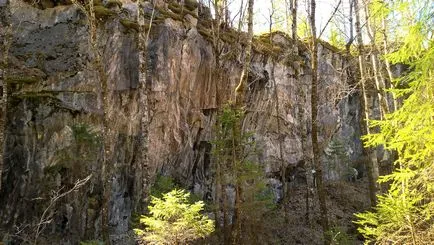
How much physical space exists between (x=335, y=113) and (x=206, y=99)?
11876mm

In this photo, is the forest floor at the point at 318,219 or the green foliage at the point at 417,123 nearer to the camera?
the green foliage at the point at 417,123

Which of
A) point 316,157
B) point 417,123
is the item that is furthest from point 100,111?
point 417,123

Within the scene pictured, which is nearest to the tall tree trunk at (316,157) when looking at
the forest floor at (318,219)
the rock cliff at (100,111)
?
the forest floor at (318,219)

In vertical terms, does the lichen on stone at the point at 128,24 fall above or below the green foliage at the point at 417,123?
above

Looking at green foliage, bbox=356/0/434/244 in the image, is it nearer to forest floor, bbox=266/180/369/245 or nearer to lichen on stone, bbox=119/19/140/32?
forest floor, bbox=266/180/369/245

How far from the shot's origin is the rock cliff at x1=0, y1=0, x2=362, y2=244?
1159 cm

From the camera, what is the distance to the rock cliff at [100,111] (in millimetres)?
11588

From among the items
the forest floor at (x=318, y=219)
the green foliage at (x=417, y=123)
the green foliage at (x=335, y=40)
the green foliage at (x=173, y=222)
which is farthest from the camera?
the green foliage at (x=335, y=40)

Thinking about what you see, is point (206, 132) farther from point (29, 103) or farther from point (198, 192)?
point (29, 103)

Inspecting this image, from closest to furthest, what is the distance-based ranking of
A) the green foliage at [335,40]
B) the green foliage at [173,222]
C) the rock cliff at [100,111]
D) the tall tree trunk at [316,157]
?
1. the green foliage at [173,222]
2. the tall tree trunk at [316,157]
3. the rock cliff at [100,111]
4. the green foliage at [335,40]

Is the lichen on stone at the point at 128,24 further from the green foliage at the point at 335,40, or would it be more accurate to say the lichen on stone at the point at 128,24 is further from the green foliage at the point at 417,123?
the green foliage at the point at 335,40

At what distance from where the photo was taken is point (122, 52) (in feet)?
45.6

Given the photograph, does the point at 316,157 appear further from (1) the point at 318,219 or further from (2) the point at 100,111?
(2) the point at 100,111

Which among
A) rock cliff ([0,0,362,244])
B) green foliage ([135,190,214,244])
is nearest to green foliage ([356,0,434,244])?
green foliage ([135,190,214,244])
